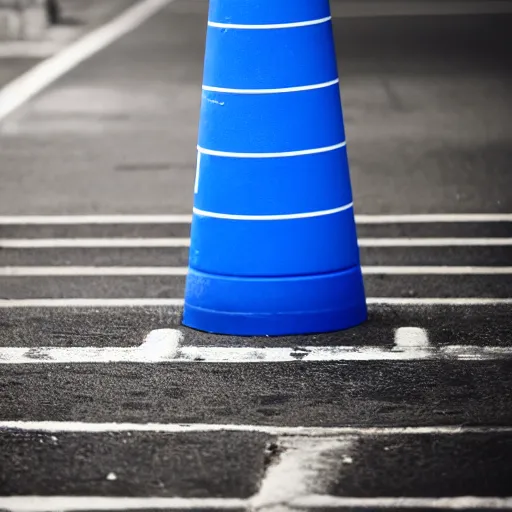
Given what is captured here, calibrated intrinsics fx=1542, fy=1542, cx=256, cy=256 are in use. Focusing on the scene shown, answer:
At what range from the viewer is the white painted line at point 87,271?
311 inches

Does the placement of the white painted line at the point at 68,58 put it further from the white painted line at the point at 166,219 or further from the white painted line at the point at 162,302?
the white painted line at the point at 162,302

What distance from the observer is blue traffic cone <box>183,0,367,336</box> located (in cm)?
638

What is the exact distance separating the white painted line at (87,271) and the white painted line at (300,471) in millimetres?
2979

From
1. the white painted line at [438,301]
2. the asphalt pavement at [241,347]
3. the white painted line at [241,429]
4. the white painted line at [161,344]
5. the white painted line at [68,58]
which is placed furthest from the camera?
the white painted line at [68,58]

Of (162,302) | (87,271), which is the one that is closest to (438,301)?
(162,302)

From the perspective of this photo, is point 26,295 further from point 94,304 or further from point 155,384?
point 155,384

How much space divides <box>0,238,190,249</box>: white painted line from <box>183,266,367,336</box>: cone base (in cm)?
211

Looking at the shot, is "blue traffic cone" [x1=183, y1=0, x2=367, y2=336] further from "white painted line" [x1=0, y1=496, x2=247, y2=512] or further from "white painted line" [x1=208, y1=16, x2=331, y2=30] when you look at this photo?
"white painted line" [x1=0, y1=496, x2=247, y2=512]

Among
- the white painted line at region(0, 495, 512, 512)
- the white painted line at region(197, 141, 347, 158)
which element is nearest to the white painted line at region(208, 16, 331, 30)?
the white painted line at region(197, 141, 347, 158)

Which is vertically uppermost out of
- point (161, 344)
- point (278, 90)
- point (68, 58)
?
point (278, 90)

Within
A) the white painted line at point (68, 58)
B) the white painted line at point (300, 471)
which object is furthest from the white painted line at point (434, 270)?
the white painted line at point (68, 58)

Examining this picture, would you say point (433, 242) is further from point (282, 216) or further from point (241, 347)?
point (241, 347)

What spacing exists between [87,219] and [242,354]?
3573 millimetres

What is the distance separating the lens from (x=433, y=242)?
858 cm
